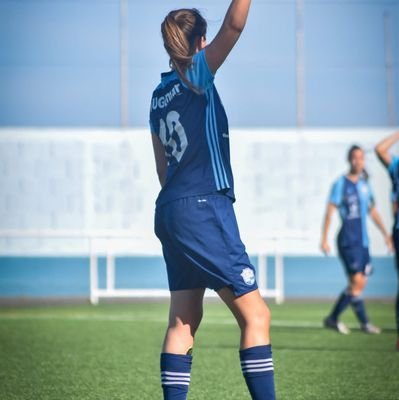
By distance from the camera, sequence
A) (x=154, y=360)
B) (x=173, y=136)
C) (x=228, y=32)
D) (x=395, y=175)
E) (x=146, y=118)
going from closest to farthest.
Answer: (x=228, y=32), (x=173, y=136), (x=154, y=360), (x=395, y=175), (x=146, y=118)

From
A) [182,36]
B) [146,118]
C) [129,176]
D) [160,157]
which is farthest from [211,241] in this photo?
[146,118]

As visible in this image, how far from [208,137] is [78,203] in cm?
1816

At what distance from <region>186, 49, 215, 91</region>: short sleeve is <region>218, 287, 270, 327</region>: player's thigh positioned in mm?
914

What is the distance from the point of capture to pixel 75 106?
85.8 feet

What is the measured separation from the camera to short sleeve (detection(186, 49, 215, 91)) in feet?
16.0

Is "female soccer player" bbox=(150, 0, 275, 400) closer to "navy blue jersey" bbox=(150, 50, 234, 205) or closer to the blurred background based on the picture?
"navy blue jersey" bbox=(150, 50, 234, 205)

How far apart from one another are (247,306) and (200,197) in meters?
0.53

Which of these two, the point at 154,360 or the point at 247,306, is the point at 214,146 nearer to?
the point at 247,306

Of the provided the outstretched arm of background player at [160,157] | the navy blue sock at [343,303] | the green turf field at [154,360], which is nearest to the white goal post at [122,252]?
the green turf field at [154,360]

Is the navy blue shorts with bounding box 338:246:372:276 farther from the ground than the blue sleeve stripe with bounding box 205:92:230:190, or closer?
closer

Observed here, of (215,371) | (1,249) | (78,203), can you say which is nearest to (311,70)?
(78,203)

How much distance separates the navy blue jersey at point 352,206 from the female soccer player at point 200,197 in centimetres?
769

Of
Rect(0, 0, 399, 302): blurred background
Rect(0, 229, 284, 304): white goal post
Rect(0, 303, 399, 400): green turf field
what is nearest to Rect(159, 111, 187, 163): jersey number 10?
Rect(0, 303, 399, 400): green turf field

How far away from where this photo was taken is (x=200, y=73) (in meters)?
4.91
